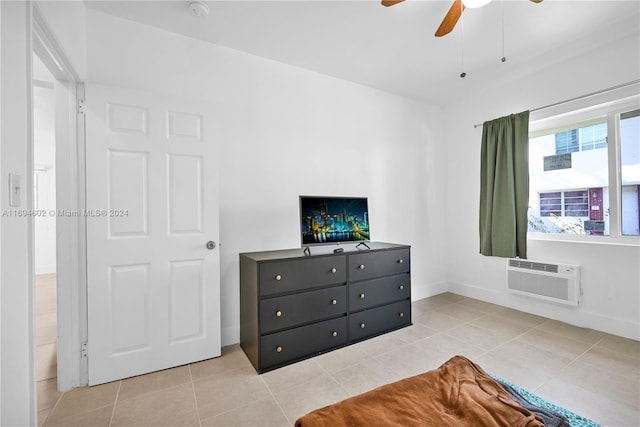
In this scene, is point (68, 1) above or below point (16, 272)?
above

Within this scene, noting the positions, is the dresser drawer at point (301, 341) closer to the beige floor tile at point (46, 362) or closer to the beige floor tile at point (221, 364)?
the beige floor tile at point (221, 364)

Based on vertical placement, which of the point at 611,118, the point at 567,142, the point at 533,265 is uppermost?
the point at 611,118

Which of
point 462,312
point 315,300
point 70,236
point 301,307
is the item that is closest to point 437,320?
point 462,312

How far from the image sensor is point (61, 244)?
1950mm

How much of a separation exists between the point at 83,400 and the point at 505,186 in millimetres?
4186

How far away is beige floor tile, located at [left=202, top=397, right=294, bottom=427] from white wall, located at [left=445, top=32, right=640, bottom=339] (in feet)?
10.0

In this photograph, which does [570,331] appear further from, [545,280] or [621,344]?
[545,280]

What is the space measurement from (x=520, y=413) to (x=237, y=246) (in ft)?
7.31

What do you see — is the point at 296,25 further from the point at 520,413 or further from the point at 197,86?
the point at 520,413

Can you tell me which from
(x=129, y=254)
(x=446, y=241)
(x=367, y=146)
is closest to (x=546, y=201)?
(x=446, y=241)

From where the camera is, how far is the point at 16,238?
3.79 ft

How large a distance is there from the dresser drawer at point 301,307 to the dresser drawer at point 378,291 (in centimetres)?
11

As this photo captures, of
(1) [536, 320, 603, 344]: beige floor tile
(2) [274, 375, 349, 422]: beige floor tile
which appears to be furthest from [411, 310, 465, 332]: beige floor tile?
(2) [274, 375, 349, 422]: beige floor tile

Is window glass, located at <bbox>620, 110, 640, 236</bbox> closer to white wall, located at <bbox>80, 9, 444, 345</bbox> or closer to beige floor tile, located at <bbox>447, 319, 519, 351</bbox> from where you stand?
beige floor tile, located at <bbox>447, 319, 519, 351</bbox>
